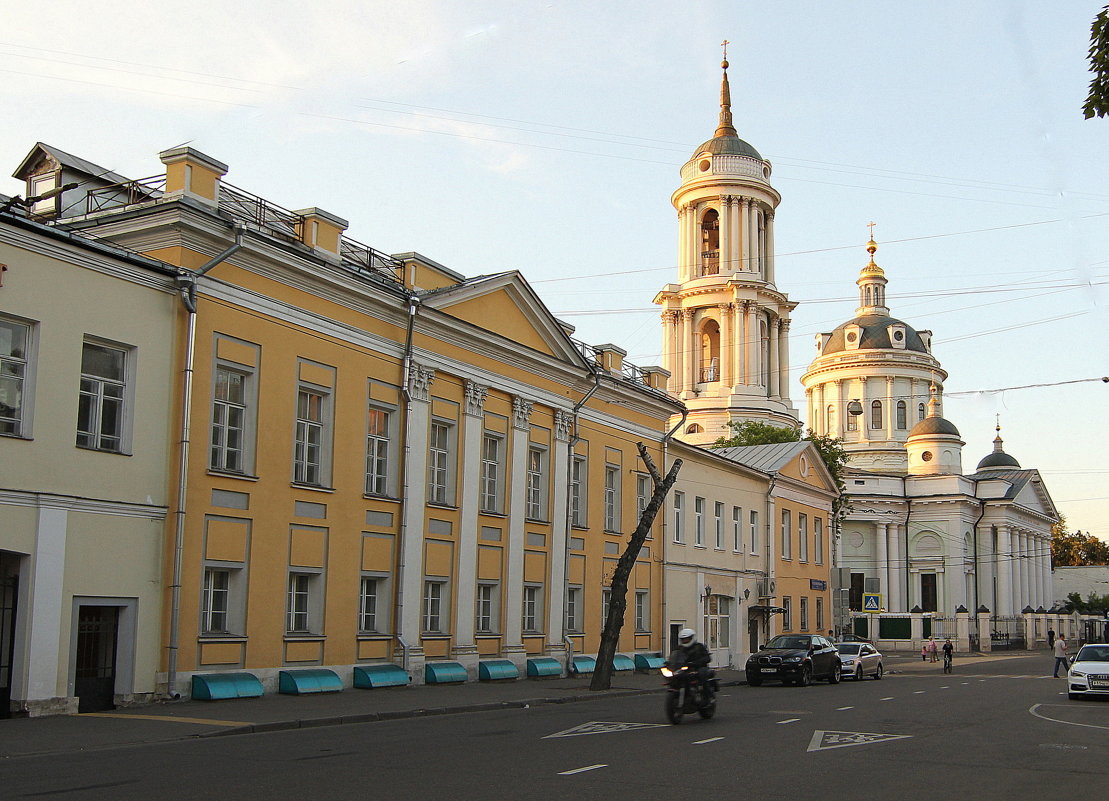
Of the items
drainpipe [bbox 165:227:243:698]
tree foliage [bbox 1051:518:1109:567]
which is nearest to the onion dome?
tree foliage [bbox 1051:518:1109:567]

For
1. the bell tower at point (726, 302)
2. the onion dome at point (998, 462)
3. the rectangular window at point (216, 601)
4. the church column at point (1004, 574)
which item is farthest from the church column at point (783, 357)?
the rectangular window at point (216, 601)

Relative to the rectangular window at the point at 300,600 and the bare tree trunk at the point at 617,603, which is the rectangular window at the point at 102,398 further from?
the bare tree trunk at the point at 617,603

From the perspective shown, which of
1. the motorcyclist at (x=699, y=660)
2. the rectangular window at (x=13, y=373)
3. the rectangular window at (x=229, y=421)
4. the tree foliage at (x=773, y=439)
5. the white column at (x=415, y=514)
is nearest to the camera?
the rectangular window at (x=13, y=373)

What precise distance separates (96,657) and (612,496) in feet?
62.6

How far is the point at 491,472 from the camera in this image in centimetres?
2966

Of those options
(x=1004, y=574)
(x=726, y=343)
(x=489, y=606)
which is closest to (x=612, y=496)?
(x=489, y=606)

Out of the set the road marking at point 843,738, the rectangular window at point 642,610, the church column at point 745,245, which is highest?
the church column at point 745,245

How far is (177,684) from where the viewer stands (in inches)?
784

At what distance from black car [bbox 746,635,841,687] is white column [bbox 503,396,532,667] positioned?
705cm

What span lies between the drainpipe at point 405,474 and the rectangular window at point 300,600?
2.40 metres

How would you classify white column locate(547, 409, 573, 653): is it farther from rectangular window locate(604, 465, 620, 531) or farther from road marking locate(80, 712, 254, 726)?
road marking locate(80, 712, 254, 726)

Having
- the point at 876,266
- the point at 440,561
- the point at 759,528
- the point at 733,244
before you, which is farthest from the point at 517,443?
the point at 876,266

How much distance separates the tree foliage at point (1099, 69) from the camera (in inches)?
419

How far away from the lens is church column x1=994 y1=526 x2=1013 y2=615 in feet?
301
